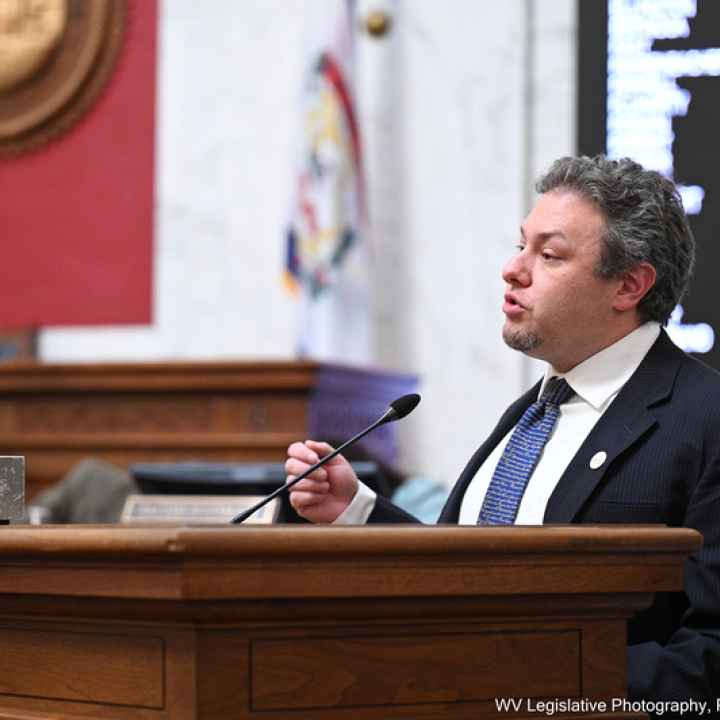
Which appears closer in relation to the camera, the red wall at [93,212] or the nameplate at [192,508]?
the nameplate at [192,508]

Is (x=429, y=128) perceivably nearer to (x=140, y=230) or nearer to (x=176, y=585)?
(x=140, y=230)

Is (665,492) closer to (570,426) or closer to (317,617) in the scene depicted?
(570,426)

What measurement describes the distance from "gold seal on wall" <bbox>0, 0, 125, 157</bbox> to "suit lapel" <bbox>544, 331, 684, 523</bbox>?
19.2ft

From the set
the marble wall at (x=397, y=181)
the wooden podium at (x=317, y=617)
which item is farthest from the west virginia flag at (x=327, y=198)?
the wooden podium at (x=317, y=617)

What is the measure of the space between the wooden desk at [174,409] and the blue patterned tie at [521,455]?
347 centimetres

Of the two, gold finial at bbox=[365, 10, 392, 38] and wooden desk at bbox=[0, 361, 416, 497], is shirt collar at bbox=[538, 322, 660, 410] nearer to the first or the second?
A: wooden desk at bbox=[0, 361, 416, 497]

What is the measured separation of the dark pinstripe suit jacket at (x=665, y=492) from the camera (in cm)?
238

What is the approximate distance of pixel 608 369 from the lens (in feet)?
9.83

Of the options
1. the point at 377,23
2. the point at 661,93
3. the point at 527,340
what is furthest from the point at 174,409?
the point at 527,340

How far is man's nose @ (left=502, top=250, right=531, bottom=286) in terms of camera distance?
10.1 ft

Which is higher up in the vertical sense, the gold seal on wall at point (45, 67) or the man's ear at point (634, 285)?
the gold seal on wall at point (45, 67)

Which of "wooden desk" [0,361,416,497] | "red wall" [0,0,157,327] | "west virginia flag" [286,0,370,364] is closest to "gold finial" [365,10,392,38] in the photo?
"west virginia flag" [286,0,370,364]

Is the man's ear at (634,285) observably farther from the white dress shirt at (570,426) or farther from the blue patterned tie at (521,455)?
the blue patterned tie at (521,455)

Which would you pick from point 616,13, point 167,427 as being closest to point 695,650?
point 616,13
